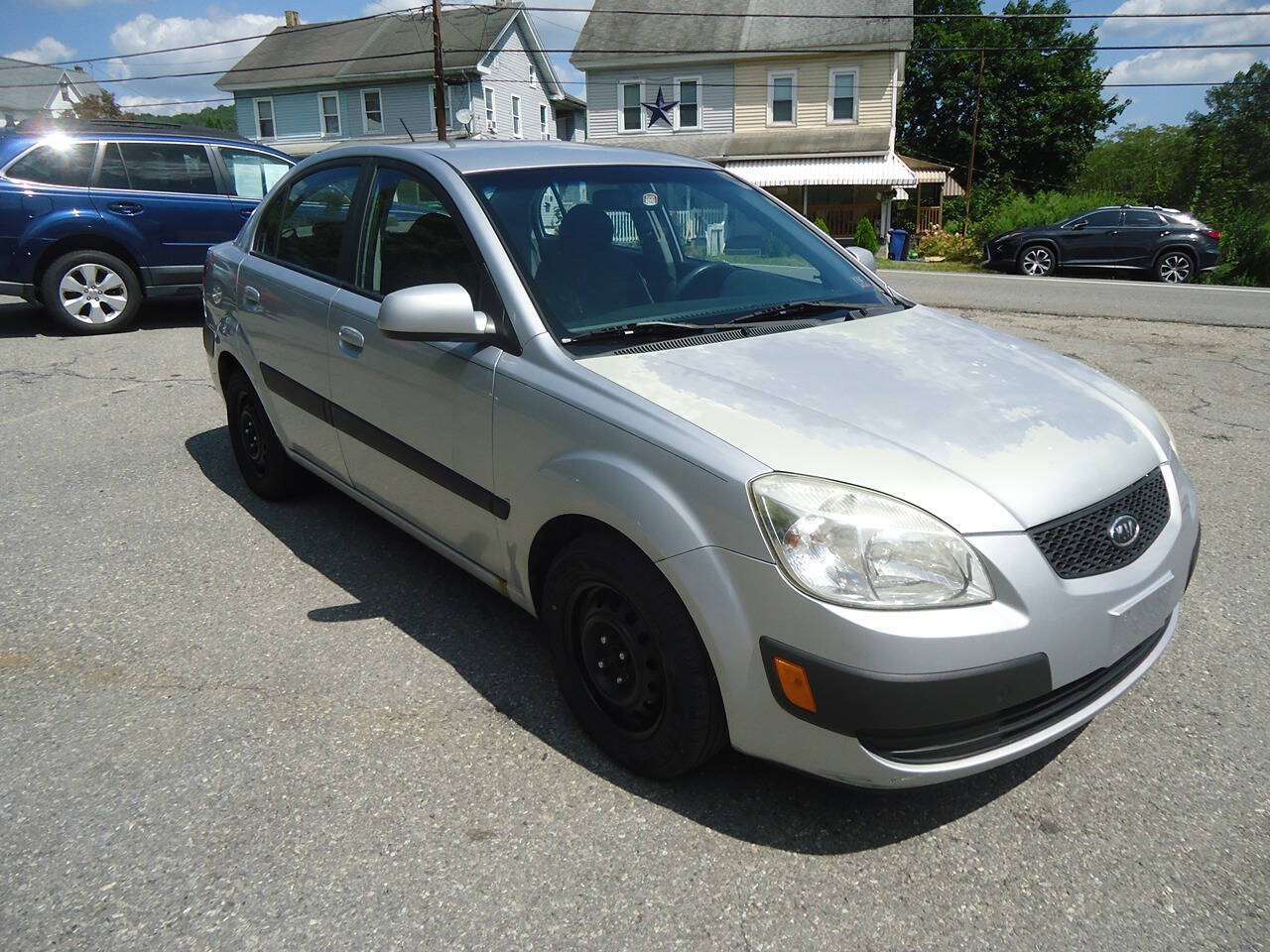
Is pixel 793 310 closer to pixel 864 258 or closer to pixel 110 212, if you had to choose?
pixel 864 258

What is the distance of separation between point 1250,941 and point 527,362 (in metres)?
2.28

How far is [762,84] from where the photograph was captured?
31734 millimetres

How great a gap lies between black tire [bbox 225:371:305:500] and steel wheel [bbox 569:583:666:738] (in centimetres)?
237

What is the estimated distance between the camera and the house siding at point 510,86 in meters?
35.2

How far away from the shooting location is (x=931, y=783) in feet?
7.50

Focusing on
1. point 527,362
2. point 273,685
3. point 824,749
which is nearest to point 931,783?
point 824,749

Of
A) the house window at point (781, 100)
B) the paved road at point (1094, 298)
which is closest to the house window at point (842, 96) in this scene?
the house window at point (781, 100)

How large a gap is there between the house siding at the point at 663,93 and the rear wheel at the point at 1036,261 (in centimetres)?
1466

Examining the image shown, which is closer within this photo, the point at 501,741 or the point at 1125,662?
the point at 1125,662

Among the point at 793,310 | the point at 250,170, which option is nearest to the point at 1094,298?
the point at 250,170

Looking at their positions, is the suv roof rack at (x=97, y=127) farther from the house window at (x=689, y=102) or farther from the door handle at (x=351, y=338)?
the house window at (x=689, y=102)

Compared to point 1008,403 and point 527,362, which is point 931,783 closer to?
point 1008,403

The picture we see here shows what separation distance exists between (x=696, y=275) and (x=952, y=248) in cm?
2718

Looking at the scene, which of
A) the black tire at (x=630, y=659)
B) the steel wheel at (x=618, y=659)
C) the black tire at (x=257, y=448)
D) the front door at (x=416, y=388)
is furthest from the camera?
the black tire at (x=257, y=448)
